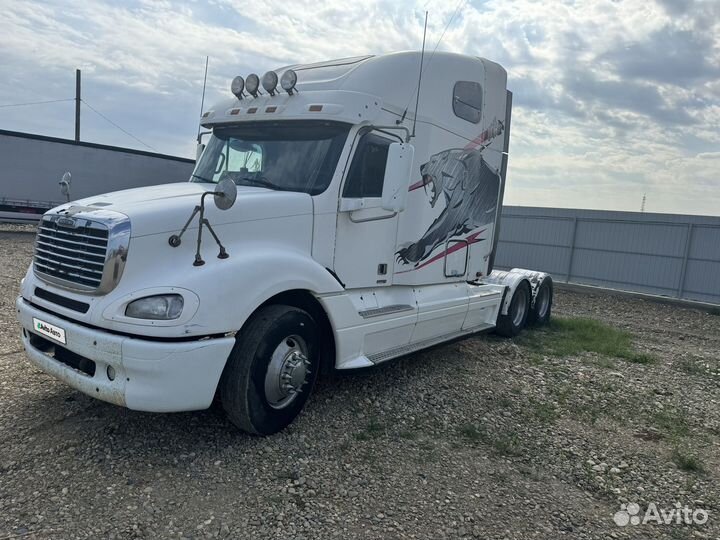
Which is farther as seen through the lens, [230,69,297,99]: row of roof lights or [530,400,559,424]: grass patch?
[530,400,559,424]: grass patch

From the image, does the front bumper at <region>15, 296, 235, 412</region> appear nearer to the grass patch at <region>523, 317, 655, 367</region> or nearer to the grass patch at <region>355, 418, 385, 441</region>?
the grass patch at <region>355, 418, 385, 441</region>

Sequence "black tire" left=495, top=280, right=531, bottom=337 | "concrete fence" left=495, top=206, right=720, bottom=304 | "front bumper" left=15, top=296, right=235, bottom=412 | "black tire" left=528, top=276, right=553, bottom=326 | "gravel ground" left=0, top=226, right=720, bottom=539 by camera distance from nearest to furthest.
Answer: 1. "gravel ground" left=0, top=226, right=720, bottom=539
2. "front bumper" left=15, top=296, right=235, bottom=412
3. "black tire" left=495, top=280, right=531, bottom=337
4. "black tire" left=528, top=276, right=553, bottom=326
5. "concrete fence" left=495, top=206, right=720, bottom=304

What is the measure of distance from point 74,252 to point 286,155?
2.03 meters

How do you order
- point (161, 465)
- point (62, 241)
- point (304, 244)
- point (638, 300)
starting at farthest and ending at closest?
point (638, 300)
point (304, 244)
point (62, 241)
point (161, 465)

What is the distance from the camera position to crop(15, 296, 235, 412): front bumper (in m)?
3.50

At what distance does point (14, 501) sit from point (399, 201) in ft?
11.7

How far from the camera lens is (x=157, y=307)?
11.7ft

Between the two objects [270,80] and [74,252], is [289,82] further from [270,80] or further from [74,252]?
[74,252]

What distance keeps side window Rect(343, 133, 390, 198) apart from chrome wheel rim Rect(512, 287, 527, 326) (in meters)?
4.37

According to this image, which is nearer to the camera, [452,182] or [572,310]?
[452,182]

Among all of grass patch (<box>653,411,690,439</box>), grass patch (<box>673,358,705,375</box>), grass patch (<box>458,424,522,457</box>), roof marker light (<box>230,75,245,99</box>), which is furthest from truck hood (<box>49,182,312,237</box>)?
grass patch (<box>673,358,705,375</box>)

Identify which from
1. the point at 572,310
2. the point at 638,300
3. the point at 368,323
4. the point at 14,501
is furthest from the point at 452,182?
the point at 638,300

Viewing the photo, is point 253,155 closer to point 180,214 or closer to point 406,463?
point 180,214

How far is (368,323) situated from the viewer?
512cm
